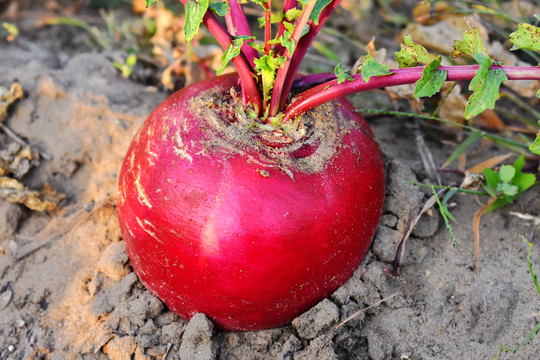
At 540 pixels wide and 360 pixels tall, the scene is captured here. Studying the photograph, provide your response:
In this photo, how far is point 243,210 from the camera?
60.8 inches

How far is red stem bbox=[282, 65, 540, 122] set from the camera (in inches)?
58.4

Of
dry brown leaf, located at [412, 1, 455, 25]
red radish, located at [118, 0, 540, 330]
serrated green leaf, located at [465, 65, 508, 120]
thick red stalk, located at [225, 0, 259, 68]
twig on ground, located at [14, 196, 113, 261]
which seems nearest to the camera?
serrated green leaf, located at [465, 65, 508, 120]

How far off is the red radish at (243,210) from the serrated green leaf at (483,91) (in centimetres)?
41

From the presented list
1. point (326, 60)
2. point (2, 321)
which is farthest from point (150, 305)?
point (326, 60)

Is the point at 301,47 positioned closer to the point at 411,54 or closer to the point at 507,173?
the point at 411,54

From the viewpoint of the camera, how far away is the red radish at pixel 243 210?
1.56 metres

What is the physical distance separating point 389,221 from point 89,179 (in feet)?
4.35

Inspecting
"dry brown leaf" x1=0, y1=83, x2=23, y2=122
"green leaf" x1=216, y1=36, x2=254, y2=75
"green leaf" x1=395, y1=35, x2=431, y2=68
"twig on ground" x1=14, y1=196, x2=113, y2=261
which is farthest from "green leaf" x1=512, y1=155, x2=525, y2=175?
"dry brown leaf" x1=0, y1=83, x2=23, y2=122

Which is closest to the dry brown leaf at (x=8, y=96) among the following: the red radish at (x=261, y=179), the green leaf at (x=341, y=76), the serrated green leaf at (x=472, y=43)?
the red radish at (x=261, y=179)

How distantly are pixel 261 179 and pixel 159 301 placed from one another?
0.64m

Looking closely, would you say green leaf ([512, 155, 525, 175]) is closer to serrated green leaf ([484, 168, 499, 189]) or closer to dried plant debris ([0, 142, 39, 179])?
serrated green leaf ([484, 168, 499, 189])

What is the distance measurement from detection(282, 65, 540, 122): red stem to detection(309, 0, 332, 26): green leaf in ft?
0.67

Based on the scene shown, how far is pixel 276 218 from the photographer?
155 centimetres

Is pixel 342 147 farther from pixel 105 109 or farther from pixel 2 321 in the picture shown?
pixel 2 321
